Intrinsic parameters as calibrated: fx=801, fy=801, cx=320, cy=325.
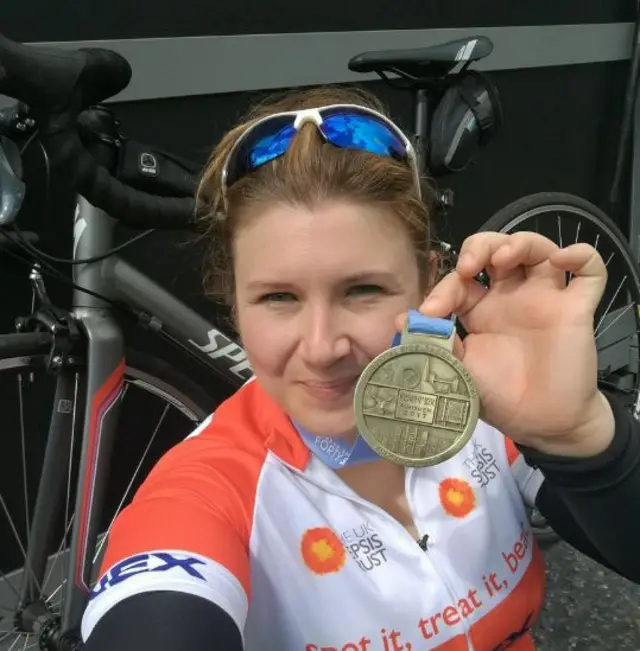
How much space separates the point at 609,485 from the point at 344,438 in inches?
11.7

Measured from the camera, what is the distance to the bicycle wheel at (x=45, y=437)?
147cm

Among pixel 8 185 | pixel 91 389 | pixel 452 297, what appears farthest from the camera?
pixel 91 389

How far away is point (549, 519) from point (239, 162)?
24.8 inches

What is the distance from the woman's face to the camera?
86 cm

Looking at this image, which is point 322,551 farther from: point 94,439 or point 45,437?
point 45,437

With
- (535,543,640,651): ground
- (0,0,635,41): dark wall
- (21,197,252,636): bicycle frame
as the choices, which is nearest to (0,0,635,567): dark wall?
(0,0,635,41): dark wall

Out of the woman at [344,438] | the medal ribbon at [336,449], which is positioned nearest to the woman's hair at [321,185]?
the woman at [344,438]

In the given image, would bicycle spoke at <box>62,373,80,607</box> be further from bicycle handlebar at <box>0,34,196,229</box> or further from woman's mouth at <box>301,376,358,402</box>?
woman's mouth at <box>301,376,358,402</box>

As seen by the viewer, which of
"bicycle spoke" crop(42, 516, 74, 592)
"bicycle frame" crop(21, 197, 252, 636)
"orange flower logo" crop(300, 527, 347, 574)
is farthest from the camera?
"bicycle spoke" crop(42, 516, 74, 592)

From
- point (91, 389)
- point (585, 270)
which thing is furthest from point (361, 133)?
point (91, 389)

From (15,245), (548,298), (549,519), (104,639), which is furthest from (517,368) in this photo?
(15,245)

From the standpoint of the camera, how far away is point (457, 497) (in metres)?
1.05

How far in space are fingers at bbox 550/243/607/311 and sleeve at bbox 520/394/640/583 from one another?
0.13 meters

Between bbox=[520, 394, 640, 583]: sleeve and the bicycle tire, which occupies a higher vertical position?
bbox=[520, 394, 640, 583]: sleeve
